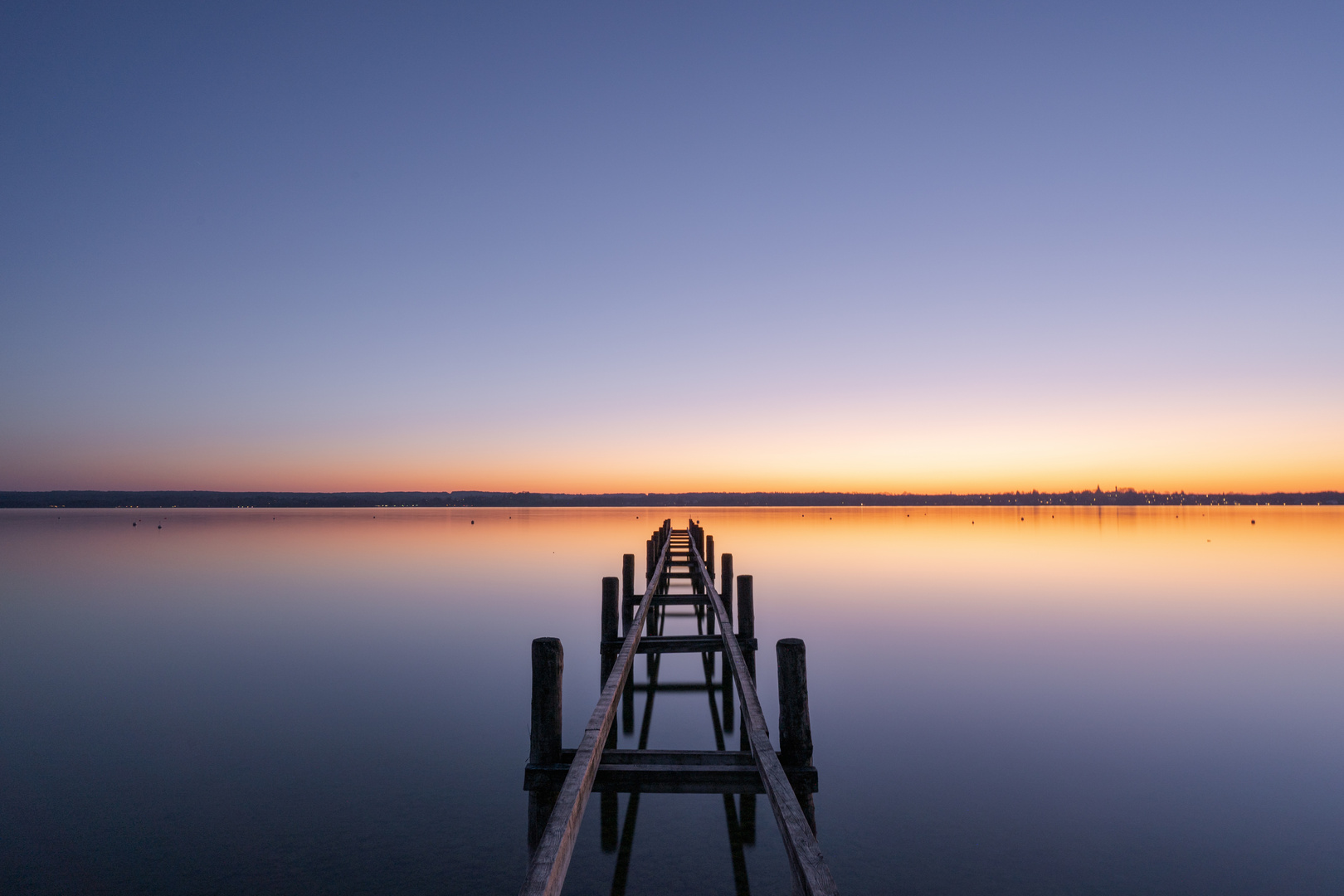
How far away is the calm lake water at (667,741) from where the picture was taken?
26.2 feet

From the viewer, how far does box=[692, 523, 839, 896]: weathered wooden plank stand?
3.80 m

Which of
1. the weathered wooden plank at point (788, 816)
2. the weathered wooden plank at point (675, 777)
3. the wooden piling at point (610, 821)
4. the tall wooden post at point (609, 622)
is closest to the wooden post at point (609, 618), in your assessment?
the tall wooden post at point (609, 622)

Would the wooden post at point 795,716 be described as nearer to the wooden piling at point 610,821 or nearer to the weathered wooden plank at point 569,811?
the weathered wooden plank at point 569,811

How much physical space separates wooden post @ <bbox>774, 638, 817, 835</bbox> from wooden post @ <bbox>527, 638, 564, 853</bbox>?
177 centimetres

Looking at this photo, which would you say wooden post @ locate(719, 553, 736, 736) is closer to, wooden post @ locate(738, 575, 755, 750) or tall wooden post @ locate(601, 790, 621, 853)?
wooden post @ locate(738, 575, 755, 750)

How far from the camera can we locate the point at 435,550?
53.4 meters

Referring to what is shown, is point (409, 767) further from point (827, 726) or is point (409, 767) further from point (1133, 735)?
point (1133, 735)

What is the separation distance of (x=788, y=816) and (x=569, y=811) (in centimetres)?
130

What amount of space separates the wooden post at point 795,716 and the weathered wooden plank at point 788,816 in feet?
0.68

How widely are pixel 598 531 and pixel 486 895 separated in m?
73.6

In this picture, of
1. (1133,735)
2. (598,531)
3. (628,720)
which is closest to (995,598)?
(1133,735)

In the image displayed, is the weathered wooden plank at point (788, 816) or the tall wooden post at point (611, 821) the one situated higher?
the weathered wooden plank at point (788, 816)

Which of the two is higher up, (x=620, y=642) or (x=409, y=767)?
(x=620, y=642)

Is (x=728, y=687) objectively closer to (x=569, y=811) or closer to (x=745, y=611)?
(x=745, y=611)
